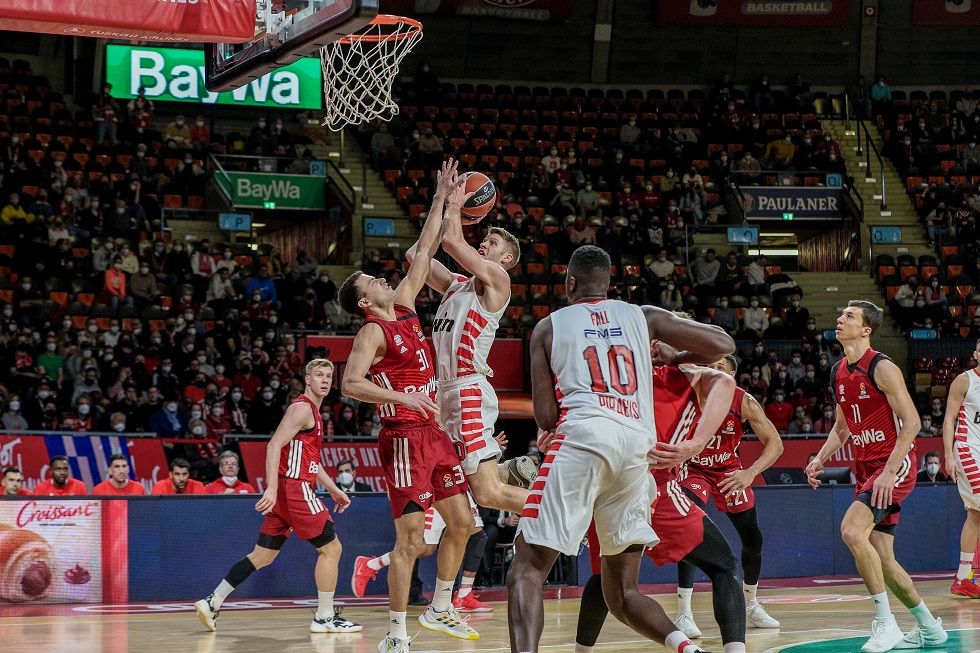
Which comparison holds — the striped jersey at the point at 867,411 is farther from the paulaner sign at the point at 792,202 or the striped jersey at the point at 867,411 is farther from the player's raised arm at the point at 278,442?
the paulaner sign at the point at 792,202

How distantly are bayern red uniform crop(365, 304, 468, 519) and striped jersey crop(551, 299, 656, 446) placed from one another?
7.16 ft

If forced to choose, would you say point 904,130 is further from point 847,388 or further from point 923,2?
point 847,388

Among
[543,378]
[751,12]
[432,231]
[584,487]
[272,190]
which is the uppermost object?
[751,12]

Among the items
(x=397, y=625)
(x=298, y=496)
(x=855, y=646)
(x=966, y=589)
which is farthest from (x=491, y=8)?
(x=397, y=625)

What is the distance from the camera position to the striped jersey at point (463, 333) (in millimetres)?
7582

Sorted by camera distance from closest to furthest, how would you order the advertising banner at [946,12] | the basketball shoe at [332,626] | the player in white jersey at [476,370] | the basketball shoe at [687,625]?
the player in white jersey at [476,370], the basketball shoe at [687,625], the basketball shoe at [332,626], the advertising banner at [946,12]

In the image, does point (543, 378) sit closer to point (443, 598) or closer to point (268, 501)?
point (443, 598)

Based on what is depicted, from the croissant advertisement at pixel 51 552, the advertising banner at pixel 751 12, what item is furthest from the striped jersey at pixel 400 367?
the advertising banner at pixel 751 12

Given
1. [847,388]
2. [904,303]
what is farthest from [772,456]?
[904,303]

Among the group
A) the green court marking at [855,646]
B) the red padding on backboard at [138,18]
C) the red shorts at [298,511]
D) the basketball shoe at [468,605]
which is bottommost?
the basketball shoe at [468,605]

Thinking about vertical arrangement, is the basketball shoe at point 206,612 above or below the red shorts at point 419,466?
below

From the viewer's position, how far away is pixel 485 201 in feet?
25.8

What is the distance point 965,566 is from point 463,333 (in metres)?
5.66

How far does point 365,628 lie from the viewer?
9.04m
